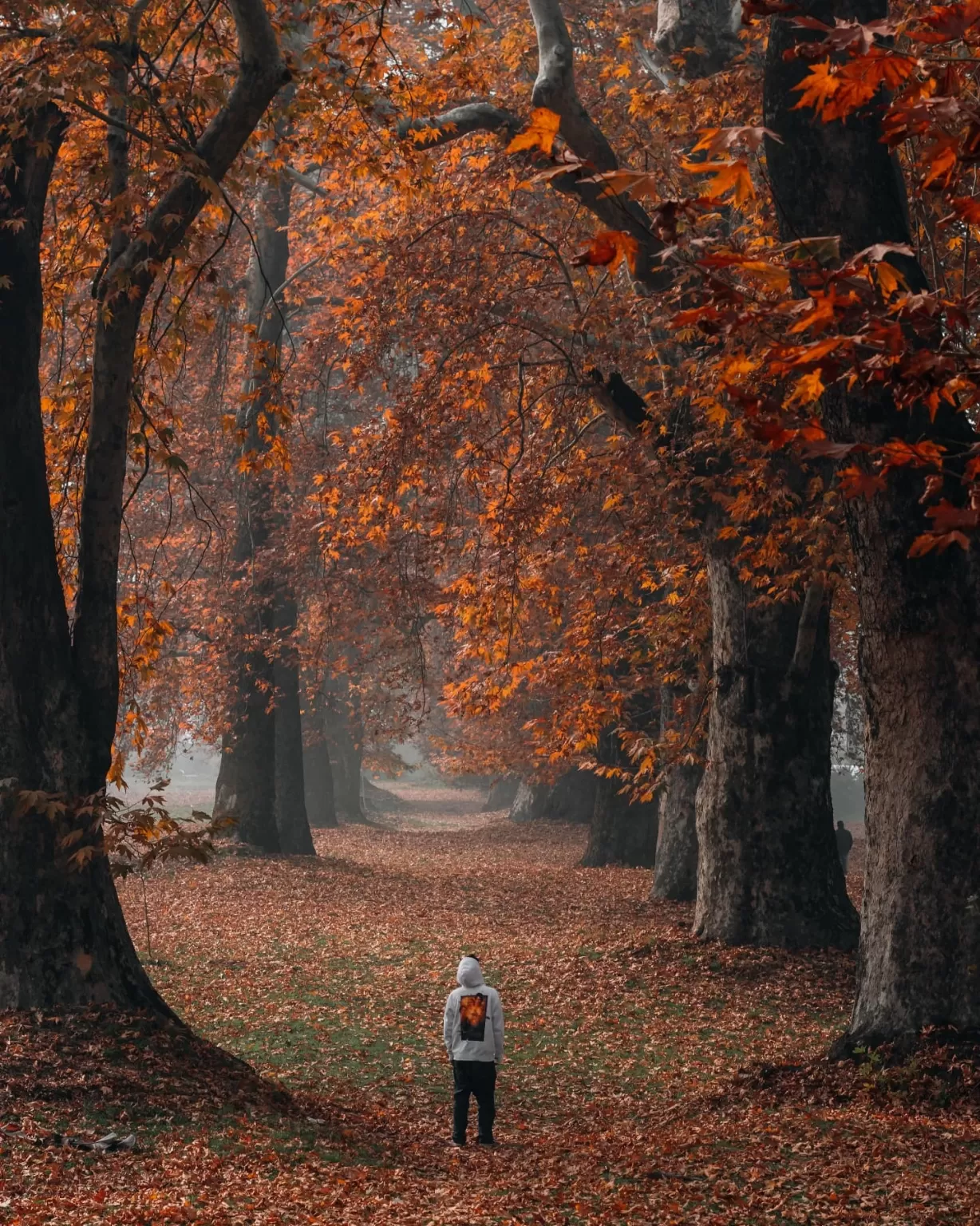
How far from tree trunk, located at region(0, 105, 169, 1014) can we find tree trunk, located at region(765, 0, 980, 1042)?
5.03 m

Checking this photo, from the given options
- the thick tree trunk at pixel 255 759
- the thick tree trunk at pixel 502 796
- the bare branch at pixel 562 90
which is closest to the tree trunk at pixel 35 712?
the bare branch at pixel 562 90

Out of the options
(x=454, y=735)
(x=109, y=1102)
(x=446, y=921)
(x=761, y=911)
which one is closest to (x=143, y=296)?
(x=109, y=1102)

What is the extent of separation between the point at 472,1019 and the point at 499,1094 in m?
2.20

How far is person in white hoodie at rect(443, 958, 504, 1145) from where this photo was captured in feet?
27.4

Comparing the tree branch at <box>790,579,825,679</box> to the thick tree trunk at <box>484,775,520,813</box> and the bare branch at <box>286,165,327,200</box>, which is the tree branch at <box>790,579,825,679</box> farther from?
the thick tree trunk at <box>484,775,520,813</box>

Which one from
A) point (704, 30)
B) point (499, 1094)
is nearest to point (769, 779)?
point (499, 1094)

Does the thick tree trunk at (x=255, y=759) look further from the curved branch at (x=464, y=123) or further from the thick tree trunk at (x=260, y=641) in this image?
the curved branch at (x=464, y=123)

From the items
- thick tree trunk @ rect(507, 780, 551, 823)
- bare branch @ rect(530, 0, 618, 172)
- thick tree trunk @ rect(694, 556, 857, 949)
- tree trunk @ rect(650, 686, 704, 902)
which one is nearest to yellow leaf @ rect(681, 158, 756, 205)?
bare branch @ rect(530, 0, 618, 172)

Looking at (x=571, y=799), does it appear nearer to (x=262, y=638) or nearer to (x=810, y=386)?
(x=262, y=638)

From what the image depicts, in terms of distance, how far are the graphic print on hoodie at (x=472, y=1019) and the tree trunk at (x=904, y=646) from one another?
2712 millimetres

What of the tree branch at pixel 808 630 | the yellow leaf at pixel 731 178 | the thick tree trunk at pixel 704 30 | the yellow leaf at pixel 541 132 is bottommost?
the tree branch at pixel 808 630

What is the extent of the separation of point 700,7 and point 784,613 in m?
6.59

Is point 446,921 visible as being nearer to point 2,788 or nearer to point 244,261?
point 2,788

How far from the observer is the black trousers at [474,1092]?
8359 millimetres
